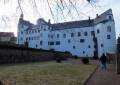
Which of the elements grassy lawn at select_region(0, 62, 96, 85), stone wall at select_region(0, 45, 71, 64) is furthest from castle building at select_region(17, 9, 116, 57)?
grassy lawn at select_region(0, 62, 96, 85)

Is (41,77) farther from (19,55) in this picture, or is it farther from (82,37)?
(82,37)

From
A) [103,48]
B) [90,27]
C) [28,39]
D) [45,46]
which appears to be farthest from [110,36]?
[28,39]

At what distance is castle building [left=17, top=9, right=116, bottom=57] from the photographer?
70312mm

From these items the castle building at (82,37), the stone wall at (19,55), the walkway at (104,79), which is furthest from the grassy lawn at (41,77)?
the castle building at (82,37)

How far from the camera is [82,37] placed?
80.8 metres

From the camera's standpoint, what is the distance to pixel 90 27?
80.4 m

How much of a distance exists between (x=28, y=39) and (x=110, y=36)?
3710 centimetres

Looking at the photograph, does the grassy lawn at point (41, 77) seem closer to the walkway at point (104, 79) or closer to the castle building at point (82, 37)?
the walkway at point (104, 79)

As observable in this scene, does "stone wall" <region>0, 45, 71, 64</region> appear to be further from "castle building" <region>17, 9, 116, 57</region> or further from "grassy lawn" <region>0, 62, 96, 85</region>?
"castle building" <region>17, 9, 116, 57</region>

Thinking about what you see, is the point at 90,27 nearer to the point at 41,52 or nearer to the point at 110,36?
the point at 110,36

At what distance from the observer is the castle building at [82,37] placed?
70312 millimetres

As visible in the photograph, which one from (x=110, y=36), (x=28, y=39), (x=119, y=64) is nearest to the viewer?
(x=119, y=64)

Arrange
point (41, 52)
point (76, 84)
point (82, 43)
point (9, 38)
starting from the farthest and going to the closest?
point (9, 38), point (82, 43), point (41, 52), point (76, 84)

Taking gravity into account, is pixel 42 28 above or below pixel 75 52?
above
